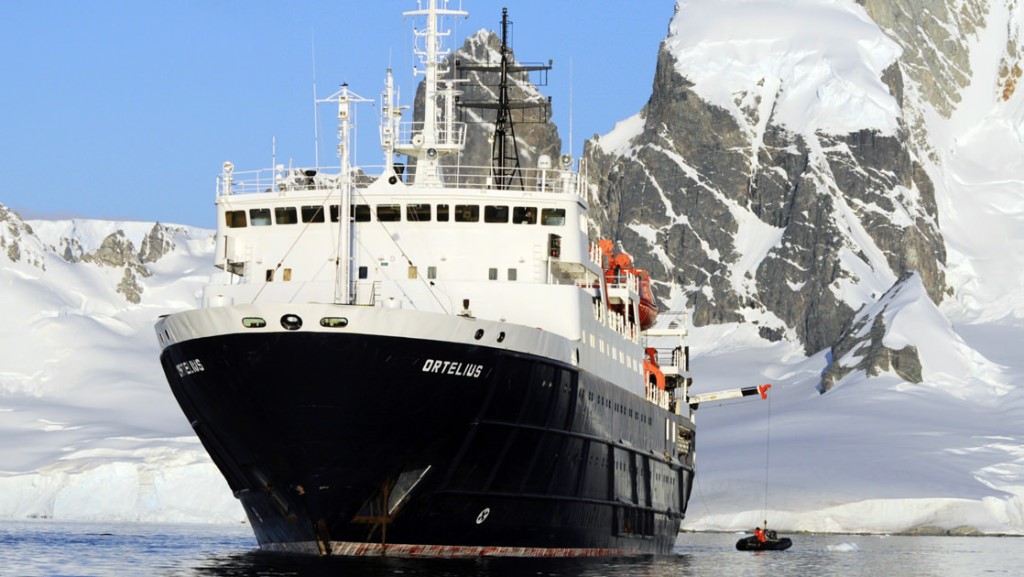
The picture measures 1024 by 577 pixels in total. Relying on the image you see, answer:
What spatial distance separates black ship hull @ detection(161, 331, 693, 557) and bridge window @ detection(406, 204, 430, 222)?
5848 millimetres

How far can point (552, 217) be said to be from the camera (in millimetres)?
48344

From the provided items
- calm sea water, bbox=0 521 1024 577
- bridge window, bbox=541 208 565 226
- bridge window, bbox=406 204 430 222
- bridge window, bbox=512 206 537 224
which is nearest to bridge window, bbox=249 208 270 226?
bridge window, bbox=406 204 430 222

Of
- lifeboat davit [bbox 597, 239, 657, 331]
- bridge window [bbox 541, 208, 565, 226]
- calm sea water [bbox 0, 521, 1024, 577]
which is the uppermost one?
bridge window [bbox 541, 208, 565, 226]

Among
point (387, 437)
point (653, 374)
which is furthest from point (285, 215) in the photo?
point (653, 374)

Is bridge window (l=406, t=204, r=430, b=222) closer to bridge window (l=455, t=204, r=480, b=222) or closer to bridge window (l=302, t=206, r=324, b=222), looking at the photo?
bridge window (l=455, t=204, r=480, b=222)

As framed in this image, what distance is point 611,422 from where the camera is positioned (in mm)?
50438

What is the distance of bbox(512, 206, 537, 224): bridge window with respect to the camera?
48.2 m

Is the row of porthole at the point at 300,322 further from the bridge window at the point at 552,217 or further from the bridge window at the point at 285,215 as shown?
the bridge window at the point at 552,217

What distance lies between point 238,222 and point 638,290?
1715 centimetres

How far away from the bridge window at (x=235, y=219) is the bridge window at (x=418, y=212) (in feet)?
15.6

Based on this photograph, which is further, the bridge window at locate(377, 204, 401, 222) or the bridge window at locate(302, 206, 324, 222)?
the bridge window at locate(302, 206, 324, 222)

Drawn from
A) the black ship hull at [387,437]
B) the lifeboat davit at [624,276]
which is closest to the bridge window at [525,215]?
the black ship hull at [387,437]

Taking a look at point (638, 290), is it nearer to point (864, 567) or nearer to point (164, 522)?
point (864, 567)

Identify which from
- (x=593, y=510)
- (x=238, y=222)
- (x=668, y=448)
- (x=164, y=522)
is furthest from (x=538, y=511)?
(x=164, y=522)
